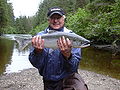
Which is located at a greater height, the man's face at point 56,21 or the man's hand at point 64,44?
the man's face at point 56,21

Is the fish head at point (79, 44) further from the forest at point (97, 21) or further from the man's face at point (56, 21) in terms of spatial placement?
the forest at point (97, 21)

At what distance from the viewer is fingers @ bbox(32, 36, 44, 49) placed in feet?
10.8

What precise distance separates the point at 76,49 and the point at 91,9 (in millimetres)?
26412

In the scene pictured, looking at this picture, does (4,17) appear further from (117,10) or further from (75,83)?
(75,83)

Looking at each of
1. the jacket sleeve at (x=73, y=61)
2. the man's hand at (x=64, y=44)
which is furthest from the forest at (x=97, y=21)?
the man's hand at (x=64, y=44)

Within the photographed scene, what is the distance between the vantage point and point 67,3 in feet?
204

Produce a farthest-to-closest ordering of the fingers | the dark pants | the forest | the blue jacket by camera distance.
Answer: the forest < the dark pants < the blue jacket < the fingers

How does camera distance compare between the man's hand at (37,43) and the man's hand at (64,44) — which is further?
the man's hand at (37,43)

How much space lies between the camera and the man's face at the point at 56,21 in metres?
3.58

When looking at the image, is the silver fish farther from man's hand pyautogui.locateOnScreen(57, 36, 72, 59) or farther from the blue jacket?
the blue jacket

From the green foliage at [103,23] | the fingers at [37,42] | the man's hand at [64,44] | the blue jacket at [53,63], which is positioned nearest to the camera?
the man's hand at [64,44]

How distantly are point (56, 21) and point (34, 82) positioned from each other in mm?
8422

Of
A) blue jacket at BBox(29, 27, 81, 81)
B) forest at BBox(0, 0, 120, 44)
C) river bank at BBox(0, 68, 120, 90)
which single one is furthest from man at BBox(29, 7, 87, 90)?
forest at BBox(0, 0, 120, 44)

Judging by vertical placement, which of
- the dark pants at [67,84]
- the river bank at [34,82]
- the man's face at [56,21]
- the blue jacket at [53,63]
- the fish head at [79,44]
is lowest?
the river bank at [34,82]
